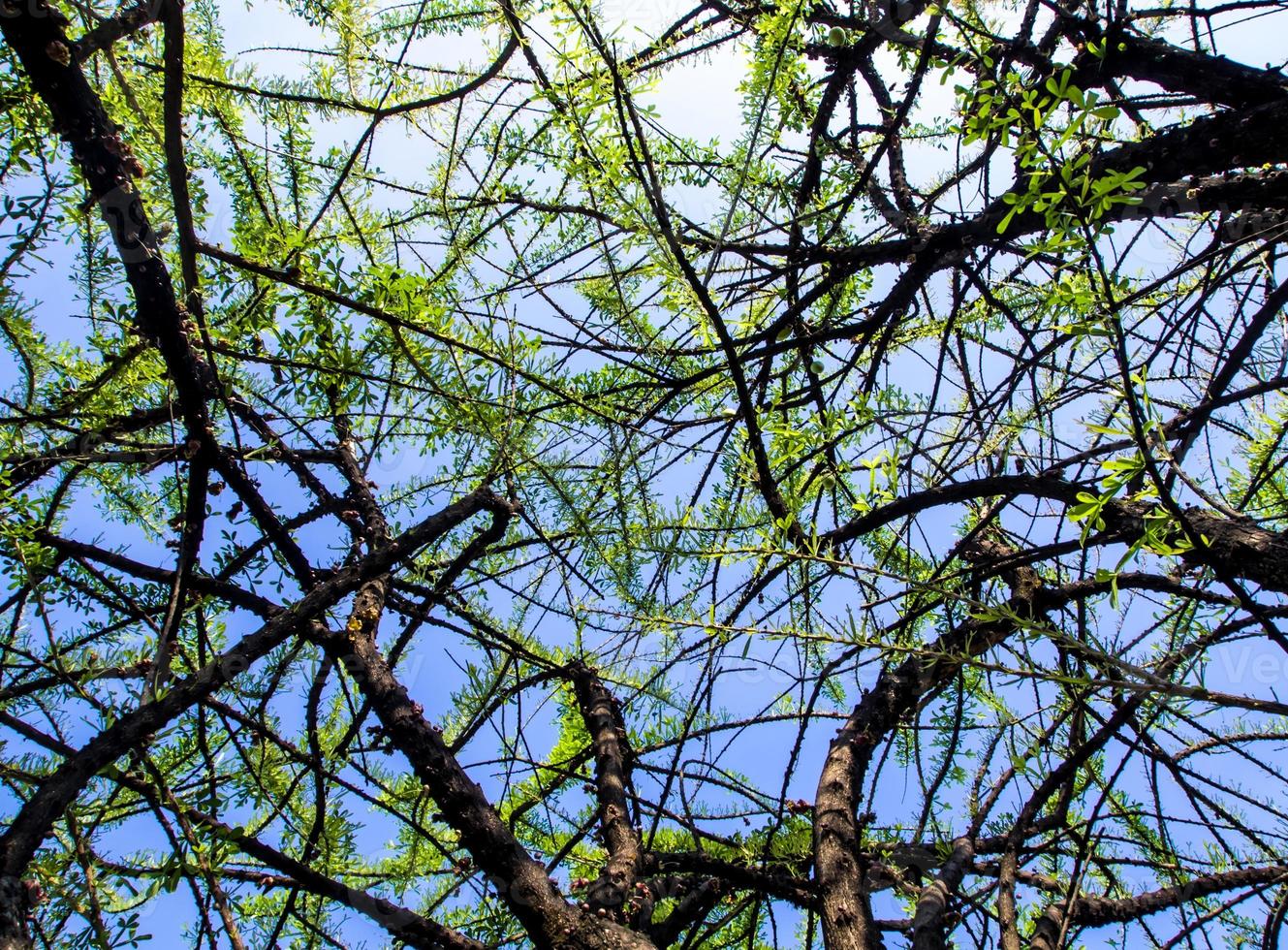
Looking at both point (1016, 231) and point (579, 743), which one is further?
point (579, 743)

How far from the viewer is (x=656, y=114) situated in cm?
127

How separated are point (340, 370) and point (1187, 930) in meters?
1.61

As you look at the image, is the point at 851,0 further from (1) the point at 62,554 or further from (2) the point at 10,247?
(1) the point at 62,554

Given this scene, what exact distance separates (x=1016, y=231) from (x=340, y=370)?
1.26 meters

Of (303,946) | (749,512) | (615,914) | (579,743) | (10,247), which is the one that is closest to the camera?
(10,247)

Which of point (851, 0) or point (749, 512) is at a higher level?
point (851, 0)

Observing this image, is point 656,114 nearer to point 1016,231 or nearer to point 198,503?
point 1016,231

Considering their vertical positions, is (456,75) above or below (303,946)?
above

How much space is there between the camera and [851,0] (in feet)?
6.34

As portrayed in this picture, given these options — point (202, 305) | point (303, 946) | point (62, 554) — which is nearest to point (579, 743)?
point (303, 946)

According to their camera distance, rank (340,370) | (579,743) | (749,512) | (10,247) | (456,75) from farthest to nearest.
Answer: (579,743) < (749,512) < (456,75) < (10,247) < (340,370)

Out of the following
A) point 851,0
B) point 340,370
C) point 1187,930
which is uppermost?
point 851,0

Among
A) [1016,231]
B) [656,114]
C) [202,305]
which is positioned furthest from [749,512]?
[202,305]

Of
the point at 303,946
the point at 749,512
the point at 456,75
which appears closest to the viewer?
the point at 456,75
